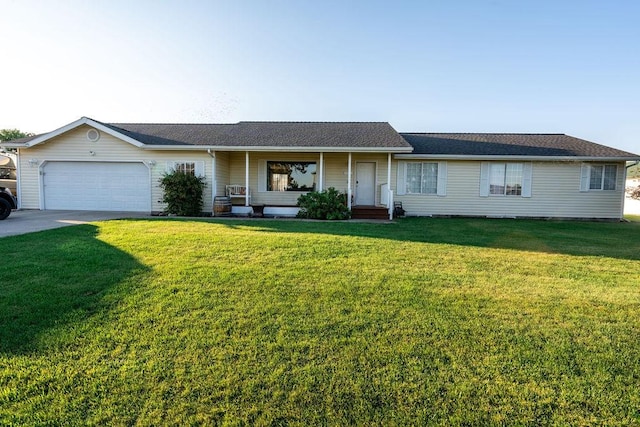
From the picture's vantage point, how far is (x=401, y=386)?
2.36m

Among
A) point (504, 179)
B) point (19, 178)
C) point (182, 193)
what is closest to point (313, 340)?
point (182, 193)

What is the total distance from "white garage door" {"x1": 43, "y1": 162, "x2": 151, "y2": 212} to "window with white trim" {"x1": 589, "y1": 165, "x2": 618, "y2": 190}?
57.3 ft

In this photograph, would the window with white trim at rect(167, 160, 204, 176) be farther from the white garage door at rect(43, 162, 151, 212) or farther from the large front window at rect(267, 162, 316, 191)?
the large front window at rect(267, 162, 316, 191)

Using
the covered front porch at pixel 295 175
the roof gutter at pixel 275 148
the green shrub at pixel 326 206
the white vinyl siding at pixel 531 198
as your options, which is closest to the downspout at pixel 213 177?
the roof gutter at pixel 275 148

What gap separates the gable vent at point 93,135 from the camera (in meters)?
13.0

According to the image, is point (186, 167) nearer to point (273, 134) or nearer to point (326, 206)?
point (273, 134)

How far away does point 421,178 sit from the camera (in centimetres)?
1384

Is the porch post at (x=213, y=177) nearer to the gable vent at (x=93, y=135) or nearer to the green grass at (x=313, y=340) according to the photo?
the gable vent at (x=93, y=135)

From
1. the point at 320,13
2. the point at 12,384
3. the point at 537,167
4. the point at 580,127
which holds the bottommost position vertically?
the point at 12,384

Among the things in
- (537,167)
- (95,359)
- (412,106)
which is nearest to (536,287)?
(95,359)

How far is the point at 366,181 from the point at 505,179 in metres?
5.52

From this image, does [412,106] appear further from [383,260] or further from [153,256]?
[153,256]

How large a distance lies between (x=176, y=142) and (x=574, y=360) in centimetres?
1348

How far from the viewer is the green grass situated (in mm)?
2158
